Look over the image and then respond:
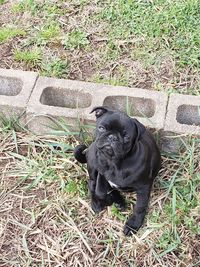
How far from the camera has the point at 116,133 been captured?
3.04 metres

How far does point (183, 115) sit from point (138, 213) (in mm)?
799

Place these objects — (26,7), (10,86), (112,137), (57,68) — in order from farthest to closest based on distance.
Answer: (26,7) < (57,68) < (10,86) < (112,137)

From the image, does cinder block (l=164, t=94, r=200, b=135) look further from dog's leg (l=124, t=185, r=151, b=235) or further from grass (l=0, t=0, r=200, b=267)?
dog's leg (l=124, t=185, r=151, b=235)

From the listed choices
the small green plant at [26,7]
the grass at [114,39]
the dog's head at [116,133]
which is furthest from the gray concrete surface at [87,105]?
the small green plant at [26,7]

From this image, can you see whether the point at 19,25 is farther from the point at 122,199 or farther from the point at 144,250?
the point at 144,250

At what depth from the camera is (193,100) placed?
380 centimetres

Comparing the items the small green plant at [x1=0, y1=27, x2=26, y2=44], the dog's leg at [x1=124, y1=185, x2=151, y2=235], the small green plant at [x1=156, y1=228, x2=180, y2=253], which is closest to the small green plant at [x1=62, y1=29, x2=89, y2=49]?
the small green plant at [x1=0, y1=27, x2=26, y2=44]

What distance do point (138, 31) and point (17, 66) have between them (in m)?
0.97

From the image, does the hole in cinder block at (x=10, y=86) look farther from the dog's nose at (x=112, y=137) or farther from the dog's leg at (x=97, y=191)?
the dog's nose at (x=112, y=137)

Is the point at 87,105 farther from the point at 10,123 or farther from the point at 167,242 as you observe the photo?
the point at 167,242

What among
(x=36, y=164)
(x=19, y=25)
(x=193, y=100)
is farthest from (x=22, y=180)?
(x=19, y=25)

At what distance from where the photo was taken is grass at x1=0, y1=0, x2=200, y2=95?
4.26m

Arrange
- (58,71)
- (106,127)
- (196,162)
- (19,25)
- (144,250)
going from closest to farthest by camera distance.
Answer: (106,127)
(144,250)
(196,162)
(58,71)
(19,25)

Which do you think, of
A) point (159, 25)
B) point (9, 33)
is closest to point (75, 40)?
point (9, 33)
